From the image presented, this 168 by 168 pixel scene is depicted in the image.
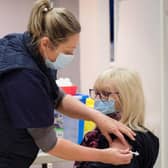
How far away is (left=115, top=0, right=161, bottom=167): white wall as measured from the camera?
2371 millimetres

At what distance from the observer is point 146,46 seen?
8.22 ft

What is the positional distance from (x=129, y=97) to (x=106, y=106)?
12 centimetres

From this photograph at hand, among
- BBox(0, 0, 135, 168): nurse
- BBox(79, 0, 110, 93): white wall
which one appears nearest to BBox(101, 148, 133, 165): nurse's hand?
BBox(0, 0, 135, 168): nurse

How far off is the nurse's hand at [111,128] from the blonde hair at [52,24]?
39cm

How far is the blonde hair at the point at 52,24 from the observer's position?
1402mm

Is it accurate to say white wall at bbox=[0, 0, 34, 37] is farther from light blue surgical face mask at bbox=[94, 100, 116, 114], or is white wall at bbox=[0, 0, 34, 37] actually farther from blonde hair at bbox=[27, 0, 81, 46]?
blonde hair at bbox=[27, 0, 81, 46]

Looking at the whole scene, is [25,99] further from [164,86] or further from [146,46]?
[146,46]

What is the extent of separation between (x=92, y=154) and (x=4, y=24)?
286 centimetres

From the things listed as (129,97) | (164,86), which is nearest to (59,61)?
(129,97)

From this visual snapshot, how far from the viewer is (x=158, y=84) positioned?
2369 millimetres

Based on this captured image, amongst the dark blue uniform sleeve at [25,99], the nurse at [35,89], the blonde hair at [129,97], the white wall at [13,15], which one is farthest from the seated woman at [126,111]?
the white wall at [13,15]

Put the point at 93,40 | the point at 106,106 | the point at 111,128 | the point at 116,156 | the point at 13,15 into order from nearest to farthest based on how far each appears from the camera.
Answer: the point at 116,156
the point at 111,128
the point at 106,106
the point at 93,40
the point at 13,15

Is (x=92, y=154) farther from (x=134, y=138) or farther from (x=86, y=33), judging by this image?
(x=86, y=33)

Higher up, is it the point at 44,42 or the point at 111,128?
the point at 44,42
